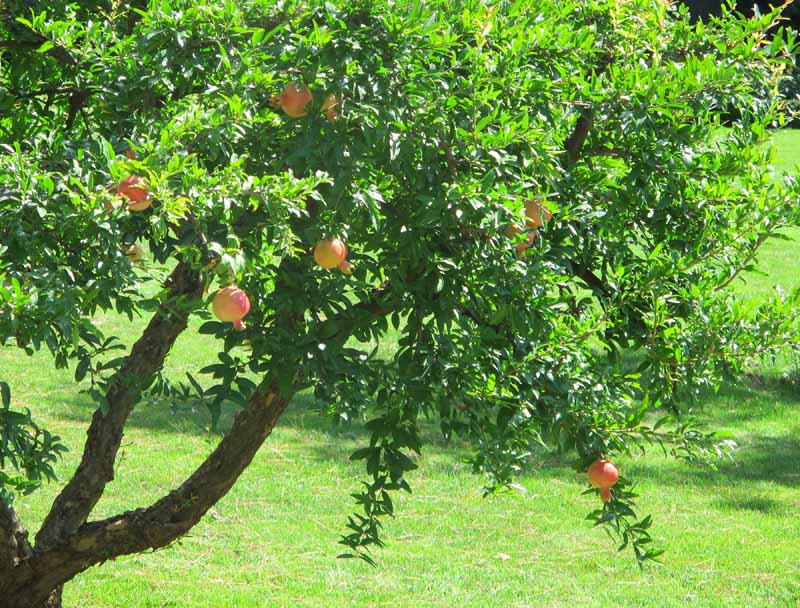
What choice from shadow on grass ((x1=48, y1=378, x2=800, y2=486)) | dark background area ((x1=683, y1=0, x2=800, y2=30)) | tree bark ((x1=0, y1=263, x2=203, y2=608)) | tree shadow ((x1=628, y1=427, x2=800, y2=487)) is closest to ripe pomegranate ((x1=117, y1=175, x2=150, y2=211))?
tree bark ((x1=0, y1=263, x2=203, y2=608))

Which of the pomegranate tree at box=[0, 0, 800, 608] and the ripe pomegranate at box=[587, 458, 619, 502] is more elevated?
the pomegranate tree at box=[0, 0, 800, 608]

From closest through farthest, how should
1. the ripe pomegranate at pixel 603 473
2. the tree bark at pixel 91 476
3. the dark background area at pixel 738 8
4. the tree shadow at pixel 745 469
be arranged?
the ripe pomegranate at pixel 603 473 → the tree bark at pixel 91 476 → the tree shadow at pixel 745 469 → the dark background area at pixel 738 8

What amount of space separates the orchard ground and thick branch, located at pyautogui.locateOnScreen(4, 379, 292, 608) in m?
0.39

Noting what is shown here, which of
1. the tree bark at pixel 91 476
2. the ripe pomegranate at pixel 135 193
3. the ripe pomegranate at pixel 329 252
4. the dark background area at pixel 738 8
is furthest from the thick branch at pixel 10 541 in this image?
the dark background area at pixel 738 8

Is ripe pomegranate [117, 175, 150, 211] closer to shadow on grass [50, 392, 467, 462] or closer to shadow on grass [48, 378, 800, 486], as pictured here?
shadow on grass [48, 378, 800, 486]

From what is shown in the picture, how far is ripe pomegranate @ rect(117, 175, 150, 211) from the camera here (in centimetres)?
188

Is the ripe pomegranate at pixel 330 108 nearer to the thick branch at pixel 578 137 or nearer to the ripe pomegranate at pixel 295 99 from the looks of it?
the ripe pomegranate at pixel 295 99

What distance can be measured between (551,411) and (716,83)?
87 centimetres

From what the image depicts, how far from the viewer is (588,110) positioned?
8.60ft

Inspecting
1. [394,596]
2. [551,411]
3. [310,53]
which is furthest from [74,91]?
[394,596]

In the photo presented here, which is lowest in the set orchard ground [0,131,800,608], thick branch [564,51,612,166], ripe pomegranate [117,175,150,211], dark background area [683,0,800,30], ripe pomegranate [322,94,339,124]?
orchard ground [0,131,800,608]

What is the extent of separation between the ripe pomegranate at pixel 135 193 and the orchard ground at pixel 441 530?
2.07m

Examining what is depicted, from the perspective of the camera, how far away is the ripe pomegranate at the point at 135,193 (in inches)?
74.1

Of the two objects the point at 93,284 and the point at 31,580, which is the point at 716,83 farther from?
the point at 31,580
